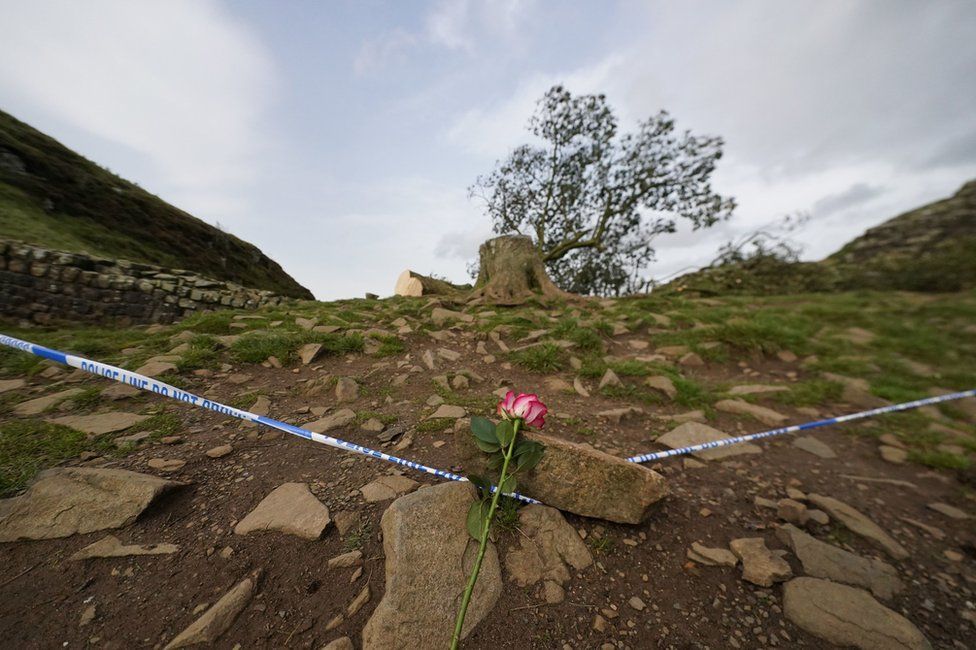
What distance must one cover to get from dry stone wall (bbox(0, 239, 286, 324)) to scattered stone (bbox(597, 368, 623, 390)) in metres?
9.20

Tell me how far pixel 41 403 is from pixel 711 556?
16.8 feet

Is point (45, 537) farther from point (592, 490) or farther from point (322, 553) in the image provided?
point (592, 490)

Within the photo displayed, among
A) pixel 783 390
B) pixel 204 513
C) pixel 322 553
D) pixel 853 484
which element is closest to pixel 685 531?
pixel 853 484

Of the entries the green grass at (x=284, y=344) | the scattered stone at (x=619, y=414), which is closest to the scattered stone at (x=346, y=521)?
the scattered stone at (x=619, y=414)

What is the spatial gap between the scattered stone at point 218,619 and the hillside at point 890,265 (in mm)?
11920

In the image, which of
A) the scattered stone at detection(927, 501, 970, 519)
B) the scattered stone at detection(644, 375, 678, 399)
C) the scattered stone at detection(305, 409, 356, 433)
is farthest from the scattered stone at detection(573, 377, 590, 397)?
the scattered stone at detection(927, 501, 970, 519)

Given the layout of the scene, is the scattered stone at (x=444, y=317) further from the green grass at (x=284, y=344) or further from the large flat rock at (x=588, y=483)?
the large flat rock at (x=588, y=483)

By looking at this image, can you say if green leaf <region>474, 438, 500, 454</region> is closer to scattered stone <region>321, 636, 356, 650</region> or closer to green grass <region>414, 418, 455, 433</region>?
scattered stone <region>321, 636, 356, 650</region>

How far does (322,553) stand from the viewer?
1.65 meters

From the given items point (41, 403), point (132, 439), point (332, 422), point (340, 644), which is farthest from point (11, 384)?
point (340, 644)

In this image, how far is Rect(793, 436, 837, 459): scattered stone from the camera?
3066 mm

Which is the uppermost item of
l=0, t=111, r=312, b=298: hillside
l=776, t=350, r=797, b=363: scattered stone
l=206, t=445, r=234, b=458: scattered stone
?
l=0, t=111, r=312, b=298: hillside

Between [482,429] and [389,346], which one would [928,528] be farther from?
[389,346]

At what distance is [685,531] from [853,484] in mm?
1863
